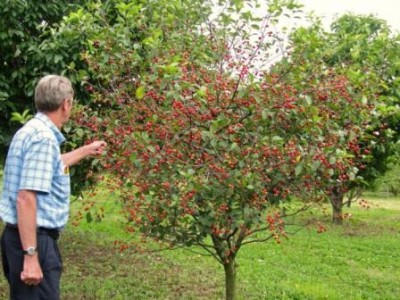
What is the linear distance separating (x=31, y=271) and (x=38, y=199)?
1.15 ft

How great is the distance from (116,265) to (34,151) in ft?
15.2

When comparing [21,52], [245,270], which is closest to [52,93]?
[21,52]

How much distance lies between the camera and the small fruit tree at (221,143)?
344 centimetres

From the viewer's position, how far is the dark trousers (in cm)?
290

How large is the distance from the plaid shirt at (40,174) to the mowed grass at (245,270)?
109 centimetres

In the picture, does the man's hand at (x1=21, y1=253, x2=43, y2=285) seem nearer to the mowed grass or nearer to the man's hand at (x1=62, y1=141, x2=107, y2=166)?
the man's hand at (x1=62, y1=141, x2=107, y2=166)

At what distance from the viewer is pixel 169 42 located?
165 inches

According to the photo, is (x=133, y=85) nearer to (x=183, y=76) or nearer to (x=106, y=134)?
(x=106, y=134)

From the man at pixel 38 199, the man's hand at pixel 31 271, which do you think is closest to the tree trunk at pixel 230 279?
the man at pixel 38 199

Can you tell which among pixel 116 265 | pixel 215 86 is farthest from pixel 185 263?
pixel 215 86

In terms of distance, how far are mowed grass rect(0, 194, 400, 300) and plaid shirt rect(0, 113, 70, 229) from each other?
109cm

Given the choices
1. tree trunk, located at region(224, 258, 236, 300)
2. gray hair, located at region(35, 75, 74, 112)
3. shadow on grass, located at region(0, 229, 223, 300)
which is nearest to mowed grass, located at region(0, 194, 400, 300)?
shadow on grass, located at region(0, 229, 223, 300)

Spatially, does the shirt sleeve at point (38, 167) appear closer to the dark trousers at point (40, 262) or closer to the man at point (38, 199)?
the man at point (38, 199)

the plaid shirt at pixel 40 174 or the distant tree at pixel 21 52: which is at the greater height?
the distant tree at pixel 21 52
